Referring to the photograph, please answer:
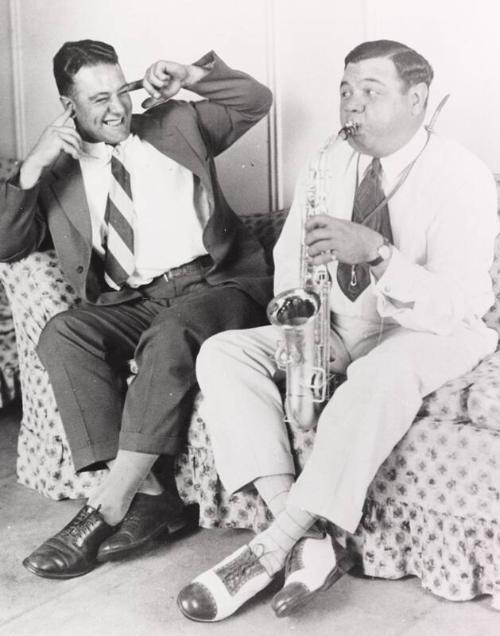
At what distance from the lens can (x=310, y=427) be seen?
2.11m

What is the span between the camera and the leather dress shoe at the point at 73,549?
7.06 feet

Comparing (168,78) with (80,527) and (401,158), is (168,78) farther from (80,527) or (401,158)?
(80,527)

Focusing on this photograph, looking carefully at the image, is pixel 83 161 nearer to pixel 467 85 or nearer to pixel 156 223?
pixel 156 223

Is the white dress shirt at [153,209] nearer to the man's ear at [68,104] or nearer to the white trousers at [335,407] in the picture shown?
the man's ear at [68,104]

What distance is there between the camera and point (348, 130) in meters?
2.18

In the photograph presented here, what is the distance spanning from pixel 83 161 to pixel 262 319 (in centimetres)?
72

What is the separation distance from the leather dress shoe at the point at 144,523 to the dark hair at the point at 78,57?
1224mm

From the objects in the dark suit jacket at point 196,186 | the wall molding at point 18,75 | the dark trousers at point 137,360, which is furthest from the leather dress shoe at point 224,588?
the wall molding at point 18,75

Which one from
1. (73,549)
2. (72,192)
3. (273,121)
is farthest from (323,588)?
(273,121)

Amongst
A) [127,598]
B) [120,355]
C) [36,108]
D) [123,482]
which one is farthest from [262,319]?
[36,108]

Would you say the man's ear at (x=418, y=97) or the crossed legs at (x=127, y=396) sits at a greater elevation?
the man's ear at (x=418, y=97)

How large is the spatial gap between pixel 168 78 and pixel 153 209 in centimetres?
37

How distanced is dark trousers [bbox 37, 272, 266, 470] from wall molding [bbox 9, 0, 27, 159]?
1616mm

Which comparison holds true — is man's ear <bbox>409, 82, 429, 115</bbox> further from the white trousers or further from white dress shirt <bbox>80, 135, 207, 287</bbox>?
white dress shirt <bbox>80, 135, 207, 287</bbox>
